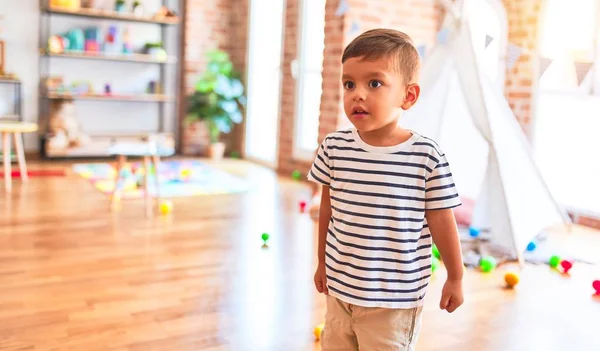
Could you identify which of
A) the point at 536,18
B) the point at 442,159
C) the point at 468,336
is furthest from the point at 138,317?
the point at 536,18

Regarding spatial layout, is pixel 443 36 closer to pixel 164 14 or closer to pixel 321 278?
pixel 321 278

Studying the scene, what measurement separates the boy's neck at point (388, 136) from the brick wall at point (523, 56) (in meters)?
3.82

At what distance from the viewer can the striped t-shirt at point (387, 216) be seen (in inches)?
52.8

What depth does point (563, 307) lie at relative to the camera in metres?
2.83

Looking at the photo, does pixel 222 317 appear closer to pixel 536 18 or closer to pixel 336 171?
pixel 336 171

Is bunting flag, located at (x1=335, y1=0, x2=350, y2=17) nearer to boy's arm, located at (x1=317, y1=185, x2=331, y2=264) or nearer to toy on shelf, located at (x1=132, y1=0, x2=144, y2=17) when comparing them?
toy on shelf, located at (x1=132, y1=0, x2=144, y2=17)

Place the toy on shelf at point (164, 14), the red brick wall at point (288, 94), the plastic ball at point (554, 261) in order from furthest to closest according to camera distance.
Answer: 1. the toy on shelf at point (164, 14)
2. the red brick wall at point (288, 94)
3. the plastic ball at point (554, 261)

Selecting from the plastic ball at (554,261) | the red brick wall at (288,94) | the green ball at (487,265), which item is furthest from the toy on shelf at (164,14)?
the plastic ball at (554,261)

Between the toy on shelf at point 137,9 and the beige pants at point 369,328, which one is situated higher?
the toy on shelf at point 137,9

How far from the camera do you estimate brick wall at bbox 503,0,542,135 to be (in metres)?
4.88

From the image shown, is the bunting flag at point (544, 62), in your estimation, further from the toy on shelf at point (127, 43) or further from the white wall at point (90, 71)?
the white wall at point (90, 71)

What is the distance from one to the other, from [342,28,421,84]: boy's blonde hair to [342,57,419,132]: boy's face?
0.01m

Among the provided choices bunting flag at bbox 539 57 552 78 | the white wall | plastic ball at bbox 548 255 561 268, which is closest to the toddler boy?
plastic ball at bbox 548 255 561 268

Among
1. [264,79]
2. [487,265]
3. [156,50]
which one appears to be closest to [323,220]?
[487,265]
